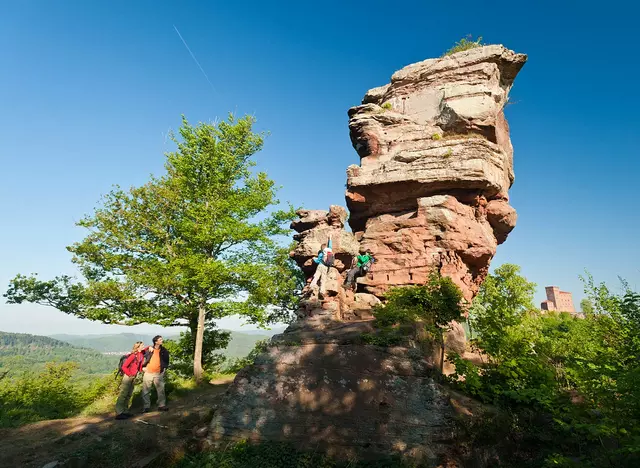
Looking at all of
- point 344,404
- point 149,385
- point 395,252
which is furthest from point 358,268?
point 149,385

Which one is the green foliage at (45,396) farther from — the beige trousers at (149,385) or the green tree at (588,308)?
the green tree at (588,308)

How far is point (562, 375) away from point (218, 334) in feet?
51.2

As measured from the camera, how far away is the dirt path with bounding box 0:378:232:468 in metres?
6.16

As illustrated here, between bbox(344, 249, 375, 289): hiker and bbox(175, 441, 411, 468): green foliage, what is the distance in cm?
684

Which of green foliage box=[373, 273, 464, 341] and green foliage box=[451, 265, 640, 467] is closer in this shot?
green foliage box=[451, 265, 640, 467]

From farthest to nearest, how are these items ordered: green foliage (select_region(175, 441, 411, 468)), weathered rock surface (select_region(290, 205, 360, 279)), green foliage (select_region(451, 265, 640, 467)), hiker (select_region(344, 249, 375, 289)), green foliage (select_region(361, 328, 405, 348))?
weathered rock surface (select_region(290, 205, 360, 279)) < hiker (select_region(344, 249, 375, 289)) < green foliage (select_region(361, 328, 405, 348)) < green foliage (select_region(175, 441, 411, 468)) < green foliage (select_region(451, 265, 640, 467))

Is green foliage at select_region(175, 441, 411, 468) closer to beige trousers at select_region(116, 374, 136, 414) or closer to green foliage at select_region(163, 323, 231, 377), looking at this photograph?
beige trousers at select_region(116, 374, 136, 414)

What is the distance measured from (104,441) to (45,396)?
7.54 meters

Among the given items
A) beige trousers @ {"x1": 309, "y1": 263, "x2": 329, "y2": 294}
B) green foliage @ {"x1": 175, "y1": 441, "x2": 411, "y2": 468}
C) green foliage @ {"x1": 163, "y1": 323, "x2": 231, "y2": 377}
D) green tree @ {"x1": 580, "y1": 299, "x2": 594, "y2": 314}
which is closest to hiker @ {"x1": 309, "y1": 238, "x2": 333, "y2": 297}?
beige trousers @ {"x1": 309, "y1": 263, "x2": 329, "y2": 294}

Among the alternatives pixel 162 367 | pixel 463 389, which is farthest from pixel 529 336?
pixel 162 367

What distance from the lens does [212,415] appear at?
25.4 ft

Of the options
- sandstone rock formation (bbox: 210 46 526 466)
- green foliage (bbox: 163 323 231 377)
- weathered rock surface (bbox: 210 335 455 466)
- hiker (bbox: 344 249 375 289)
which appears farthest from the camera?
green foliage (bbox: 163 323 231 377)

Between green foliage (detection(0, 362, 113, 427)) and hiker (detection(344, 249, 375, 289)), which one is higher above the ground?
hiker (detection(344, 249, 375, 289))

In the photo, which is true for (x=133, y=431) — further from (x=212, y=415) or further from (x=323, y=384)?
(x=323, y=384)
